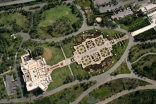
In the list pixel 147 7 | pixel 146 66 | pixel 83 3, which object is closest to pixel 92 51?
pixel 146 66

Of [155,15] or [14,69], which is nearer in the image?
[14,69]

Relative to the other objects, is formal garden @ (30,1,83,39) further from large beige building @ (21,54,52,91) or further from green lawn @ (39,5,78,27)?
large beige building @ (21,54,52,91)

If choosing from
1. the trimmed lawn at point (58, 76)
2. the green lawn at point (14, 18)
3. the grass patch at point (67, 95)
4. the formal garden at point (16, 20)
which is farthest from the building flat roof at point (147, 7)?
the green lawn at point (14, 18)

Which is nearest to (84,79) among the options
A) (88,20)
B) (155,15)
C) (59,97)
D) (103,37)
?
(59,97)

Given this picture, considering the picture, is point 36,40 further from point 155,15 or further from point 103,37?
point 155,15

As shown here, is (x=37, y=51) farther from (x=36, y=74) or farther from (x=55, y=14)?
(x=55, y=14)
